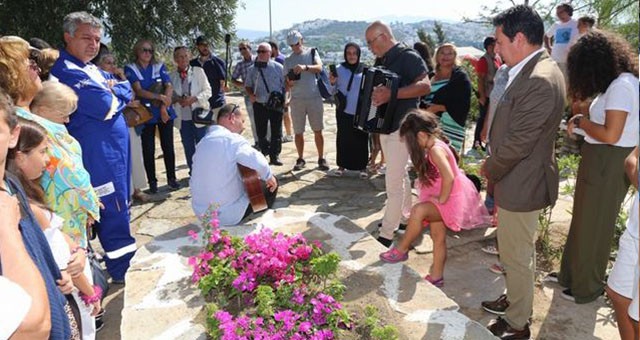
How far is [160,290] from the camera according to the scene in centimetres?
296

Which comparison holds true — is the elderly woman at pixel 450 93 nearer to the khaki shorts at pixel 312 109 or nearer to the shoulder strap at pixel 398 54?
the shoulder strap at pixel 398 54

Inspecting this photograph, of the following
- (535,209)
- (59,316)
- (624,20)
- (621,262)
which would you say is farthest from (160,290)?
(624,20)

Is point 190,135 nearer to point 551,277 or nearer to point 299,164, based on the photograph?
point 299,164

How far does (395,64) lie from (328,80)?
2812 millimetres

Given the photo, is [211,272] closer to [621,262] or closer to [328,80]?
[621,262]

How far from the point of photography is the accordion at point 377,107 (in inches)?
159

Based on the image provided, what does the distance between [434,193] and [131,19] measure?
8655 millimetres

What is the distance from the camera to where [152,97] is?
18.4 ft

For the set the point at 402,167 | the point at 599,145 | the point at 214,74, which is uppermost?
the point at 214,74

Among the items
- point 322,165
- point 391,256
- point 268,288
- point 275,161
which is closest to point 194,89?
point 275,161

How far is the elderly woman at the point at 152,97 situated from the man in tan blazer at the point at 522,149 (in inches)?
167

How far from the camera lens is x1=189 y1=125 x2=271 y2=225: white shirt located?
3.82m

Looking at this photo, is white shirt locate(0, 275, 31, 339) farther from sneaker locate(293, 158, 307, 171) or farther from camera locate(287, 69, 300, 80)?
sneaker locate(293, 158, 307, 171)

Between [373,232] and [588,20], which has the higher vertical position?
[588,20]
